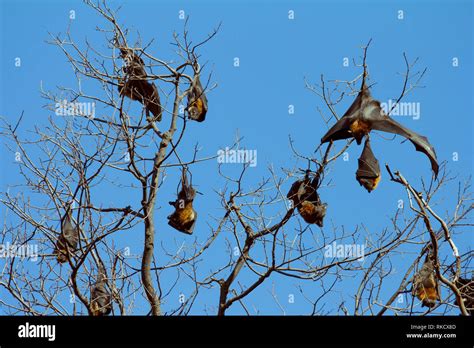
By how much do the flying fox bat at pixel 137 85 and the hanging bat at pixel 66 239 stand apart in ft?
5.23

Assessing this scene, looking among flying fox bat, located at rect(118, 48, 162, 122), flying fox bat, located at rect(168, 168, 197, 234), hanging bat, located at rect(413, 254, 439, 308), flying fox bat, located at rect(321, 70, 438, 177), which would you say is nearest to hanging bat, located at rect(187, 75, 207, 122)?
flying fox bat, located at rect(118, 48, 162, 122)

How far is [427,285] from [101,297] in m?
3.68

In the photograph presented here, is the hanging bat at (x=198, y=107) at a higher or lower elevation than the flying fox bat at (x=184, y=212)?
higher

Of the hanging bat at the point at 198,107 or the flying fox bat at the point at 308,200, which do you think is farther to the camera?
the hanging bat at the point at 198,107

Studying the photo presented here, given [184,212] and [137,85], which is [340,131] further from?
[137,85]

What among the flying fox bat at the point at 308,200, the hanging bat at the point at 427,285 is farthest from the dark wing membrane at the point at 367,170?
the hanging bat at the point at 427,285

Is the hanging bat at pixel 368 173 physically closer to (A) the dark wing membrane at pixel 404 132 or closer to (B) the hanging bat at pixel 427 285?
(A) the dark wing membrane at pixel 404 132

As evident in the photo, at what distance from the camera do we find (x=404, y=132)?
1321cm

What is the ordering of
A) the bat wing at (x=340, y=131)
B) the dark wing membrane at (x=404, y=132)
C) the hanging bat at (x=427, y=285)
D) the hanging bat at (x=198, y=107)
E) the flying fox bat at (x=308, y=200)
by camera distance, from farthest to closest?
the dark wing membrane at (x=404, y=132), the bat wing at (x=340, y=131), the hanging bat at (x=198, y=107), the flying fox bat at (x=308, y=200), the hanging bat at (x=427, y=285)

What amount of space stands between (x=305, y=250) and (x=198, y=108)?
2.86m

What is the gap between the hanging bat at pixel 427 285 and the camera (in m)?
11.2

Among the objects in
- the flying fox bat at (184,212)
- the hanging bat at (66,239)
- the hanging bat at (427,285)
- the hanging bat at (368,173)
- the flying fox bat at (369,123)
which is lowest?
the hanging bat at (427,285)
